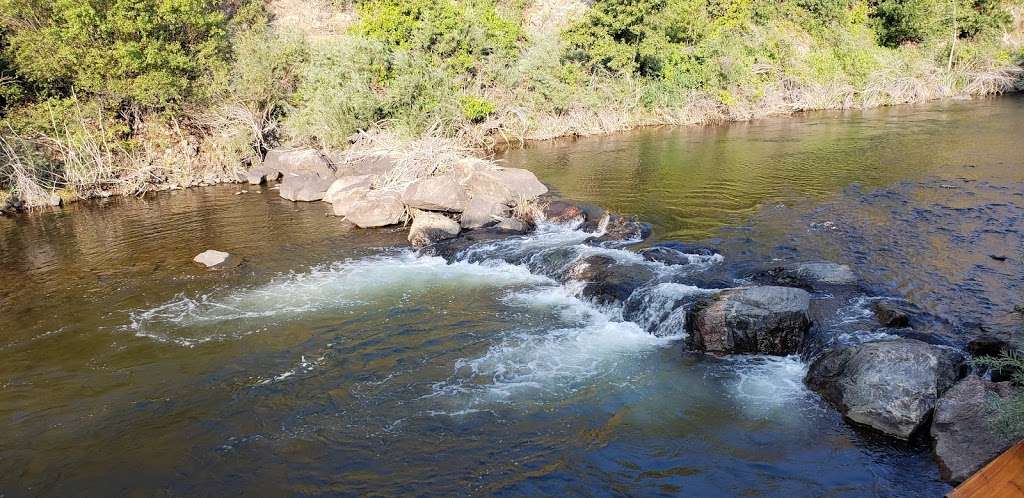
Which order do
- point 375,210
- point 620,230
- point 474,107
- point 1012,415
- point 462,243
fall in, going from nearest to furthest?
point 1012,415 → point 620,230 → point 462,243 → point 375,210 → point 474,107

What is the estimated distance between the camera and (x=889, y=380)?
777cm

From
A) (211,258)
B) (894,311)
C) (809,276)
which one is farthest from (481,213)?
(894,311)

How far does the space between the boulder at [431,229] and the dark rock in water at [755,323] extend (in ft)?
24.7

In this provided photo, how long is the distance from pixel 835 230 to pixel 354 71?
705 inches

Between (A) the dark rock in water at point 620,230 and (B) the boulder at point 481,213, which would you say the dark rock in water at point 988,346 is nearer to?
(A) the dark rock in water at point 620,230

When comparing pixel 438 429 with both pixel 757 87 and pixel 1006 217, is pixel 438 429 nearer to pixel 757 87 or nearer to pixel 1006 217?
pixel 1006 217

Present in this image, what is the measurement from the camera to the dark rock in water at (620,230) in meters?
14.6

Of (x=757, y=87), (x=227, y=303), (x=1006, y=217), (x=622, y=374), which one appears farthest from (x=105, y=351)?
(x=757, y=87)

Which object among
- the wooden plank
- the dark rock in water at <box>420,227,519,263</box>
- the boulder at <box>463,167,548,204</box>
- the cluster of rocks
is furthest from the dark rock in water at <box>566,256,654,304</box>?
the wooden plank

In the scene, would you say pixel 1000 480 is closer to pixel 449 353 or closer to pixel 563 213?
pixel 449 353

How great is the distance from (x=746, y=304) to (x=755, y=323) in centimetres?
38

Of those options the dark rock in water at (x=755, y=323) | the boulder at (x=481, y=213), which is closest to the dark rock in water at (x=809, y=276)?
the dark rock in water at (x=755, y=323)

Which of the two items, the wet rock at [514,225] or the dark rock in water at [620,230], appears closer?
the dark rock in water at [620,230]

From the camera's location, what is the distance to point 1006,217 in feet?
47.1
